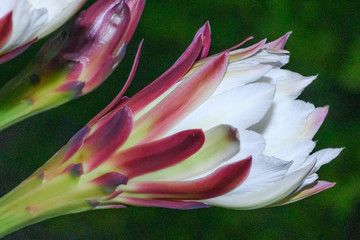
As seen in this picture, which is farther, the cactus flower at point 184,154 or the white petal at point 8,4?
the cactus flower at point 184,154

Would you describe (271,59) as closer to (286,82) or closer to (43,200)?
(286,82)

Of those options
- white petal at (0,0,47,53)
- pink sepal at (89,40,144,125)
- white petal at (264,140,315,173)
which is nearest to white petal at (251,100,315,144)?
white petal at (264,140,315,173)

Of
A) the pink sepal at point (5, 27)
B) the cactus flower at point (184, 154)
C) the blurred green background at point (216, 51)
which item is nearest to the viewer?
the pink sepal at point (5, 27)

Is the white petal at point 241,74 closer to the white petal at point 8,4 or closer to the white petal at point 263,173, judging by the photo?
the white petal at point 263,173

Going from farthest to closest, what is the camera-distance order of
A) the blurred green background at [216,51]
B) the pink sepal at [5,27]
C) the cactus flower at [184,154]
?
the blurred green background at [216,51] → the cactus flower at [184,154] → the pink sepal at [5,27]

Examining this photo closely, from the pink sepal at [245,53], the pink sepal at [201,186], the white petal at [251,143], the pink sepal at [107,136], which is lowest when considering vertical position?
the pink sepal at [201,186]

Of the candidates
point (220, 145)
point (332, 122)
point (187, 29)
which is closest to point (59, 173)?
point (220, 145)

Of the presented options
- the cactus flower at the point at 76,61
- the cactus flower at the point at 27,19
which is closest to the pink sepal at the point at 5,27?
the cactus flower at the point at 27,19
